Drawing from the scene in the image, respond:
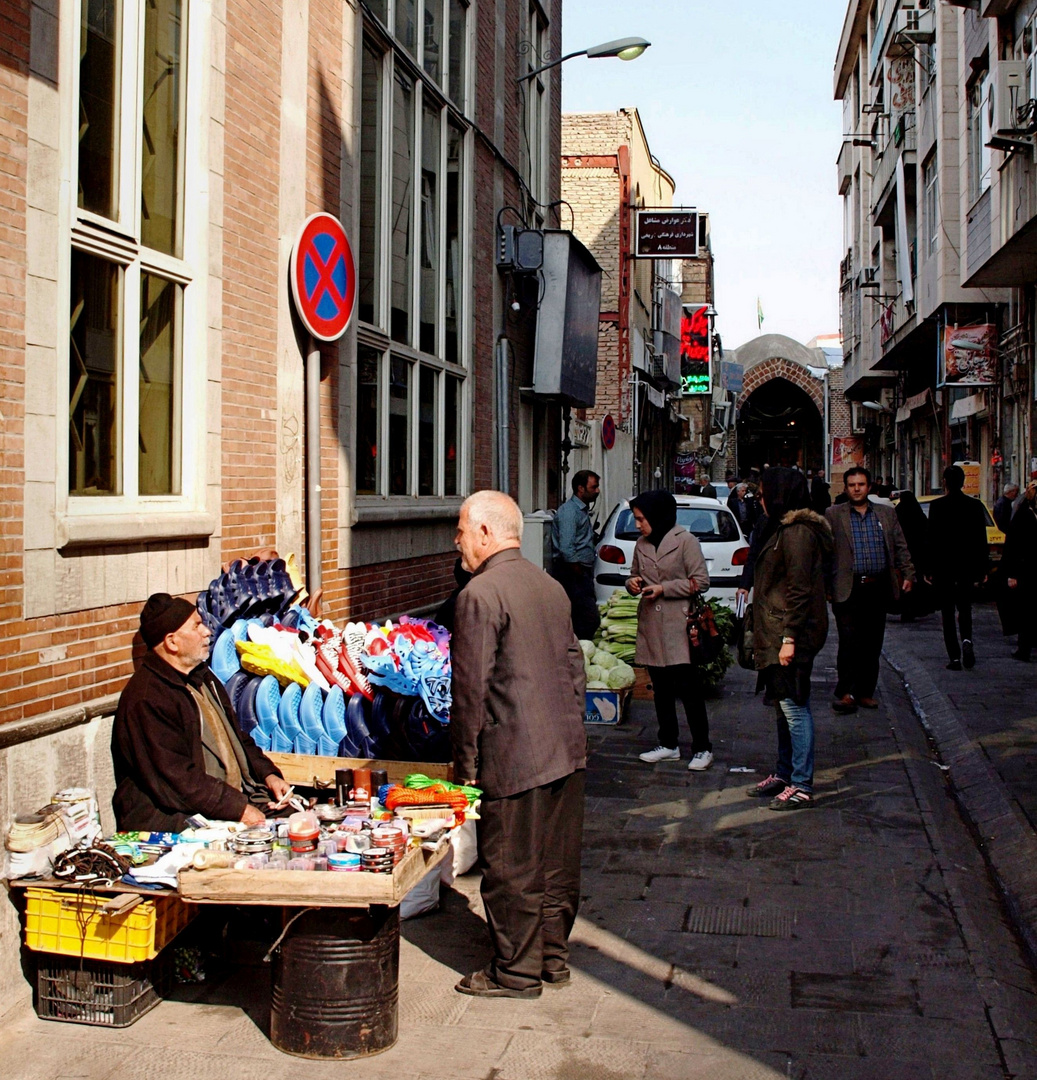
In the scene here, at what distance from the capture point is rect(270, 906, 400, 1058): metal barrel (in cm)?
401

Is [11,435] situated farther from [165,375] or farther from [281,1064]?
[281,1064]

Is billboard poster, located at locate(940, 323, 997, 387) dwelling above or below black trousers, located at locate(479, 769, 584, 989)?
above

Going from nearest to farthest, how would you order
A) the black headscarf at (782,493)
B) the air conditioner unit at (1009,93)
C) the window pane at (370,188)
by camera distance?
the black headscarf at (782,493), the window pane at (370,188), the air conditioner unit at (1009,93)

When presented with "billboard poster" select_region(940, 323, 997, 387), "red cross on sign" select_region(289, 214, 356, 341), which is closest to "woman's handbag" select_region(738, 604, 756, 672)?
"red cross on sign" select_region(289, 214, 356, 341)

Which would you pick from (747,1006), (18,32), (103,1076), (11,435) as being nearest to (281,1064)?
(103,1076)

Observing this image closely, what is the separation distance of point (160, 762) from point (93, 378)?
1.84m

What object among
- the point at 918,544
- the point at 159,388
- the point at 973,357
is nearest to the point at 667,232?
the point at 973,357

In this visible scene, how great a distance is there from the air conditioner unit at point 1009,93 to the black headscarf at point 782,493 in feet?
39.8

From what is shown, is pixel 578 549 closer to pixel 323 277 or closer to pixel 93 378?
pixel 323 277

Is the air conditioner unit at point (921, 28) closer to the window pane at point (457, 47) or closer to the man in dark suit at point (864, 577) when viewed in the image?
the window pane at point (457, 47)

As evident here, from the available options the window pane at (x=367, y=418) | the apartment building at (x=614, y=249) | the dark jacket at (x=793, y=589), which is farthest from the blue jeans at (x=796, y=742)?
the apartment building at (x=614, y=249)

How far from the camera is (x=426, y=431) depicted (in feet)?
36.1

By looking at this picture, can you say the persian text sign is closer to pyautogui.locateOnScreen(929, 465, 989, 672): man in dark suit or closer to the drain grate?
pyautogui.locateOnScreen(929, 465, 989, 672): man in dark suit

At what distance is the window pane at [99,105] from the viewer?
17.5 feet
